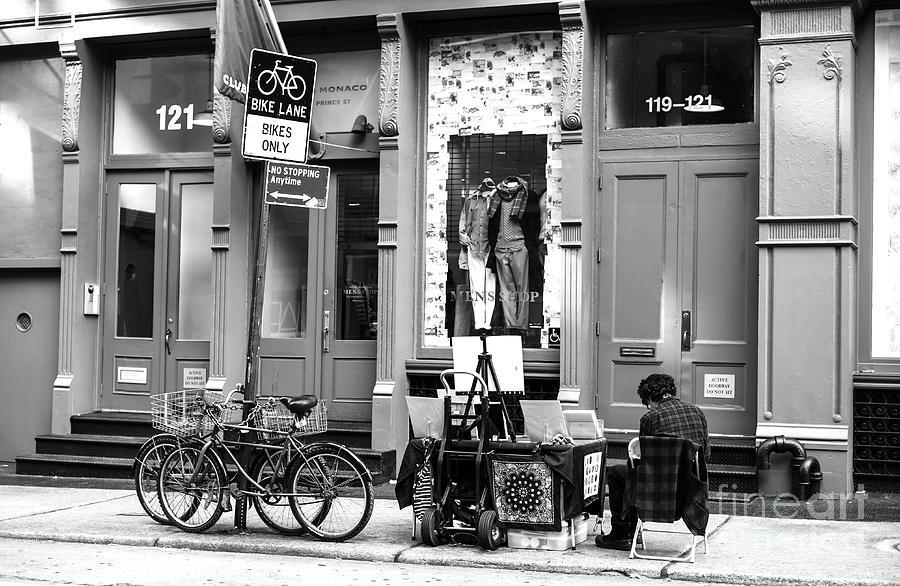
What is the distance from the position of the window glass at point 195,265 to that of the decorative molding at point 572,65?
471cm

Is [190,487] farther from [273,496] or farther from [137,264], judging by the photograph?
[137,264]

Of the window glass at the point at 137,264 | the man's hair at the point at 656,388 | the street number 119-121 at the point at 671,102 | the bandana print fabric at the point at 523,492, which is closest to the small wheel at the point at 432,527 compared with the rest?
the bandana print fabric at the point at 523,492

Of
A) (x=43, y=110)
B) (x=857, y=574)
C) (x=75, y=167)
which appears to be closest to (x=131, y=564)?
(x=857, y=574)

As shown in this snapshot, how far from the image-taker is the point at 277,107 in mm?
10219

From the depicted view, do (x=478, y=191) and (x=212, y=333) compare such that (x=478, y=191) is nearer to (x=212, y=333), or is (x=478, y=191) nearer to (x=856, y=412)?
(x=212, y=333)

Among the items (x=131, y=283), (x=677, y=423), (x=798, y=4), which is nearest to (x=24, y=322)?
(x=131, y=283)

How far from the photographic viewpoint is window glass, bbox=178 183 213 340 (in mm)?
14078

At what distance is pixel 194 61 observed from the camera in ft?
46.8

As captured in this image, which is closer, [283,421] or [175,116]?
[283,421]

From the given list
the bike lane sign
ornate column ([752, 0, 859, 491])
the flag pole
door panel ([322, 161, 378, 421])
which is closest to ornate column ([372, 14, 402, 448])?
door panel ([322, 161, 378, 421])

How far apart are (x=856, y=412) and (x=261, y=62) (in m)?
6.78

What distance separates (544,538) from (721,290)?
4.29 m

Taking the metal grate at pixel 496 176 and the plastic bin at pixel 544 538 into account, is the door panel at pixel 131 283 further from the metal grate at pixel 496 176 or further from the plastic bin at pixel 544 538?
the plastic bin at pixel 544 538

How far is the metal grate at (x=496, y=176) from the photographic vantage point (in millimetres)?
12805
